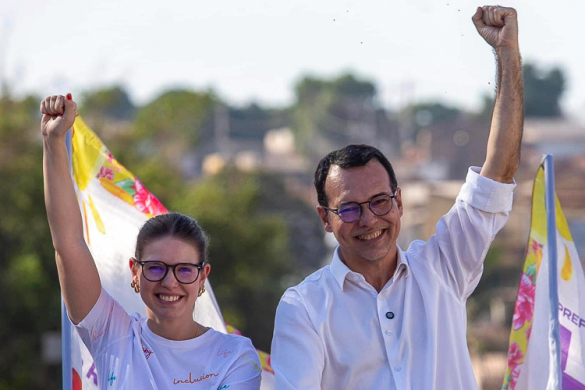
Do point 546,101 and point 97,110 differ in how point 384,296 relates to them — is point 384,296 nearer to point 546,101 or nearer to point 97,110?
point 97,110

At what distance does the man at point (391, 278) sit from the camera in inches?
112

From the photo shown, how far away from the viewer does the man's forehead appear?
2.94 meters

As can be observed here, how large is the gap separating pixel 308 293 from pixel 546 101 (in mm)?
59955

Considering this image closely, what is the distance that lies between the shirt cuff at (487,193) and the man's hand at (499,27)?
0.43 meters

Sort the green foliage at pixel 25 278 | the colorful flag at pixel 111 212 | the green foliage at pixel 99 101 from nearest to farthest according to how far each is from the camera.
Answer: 1. the colorful flag at pixel 111 212
2. the green foliage at pixel 25 278
3. the green foliage at pixel 99 101

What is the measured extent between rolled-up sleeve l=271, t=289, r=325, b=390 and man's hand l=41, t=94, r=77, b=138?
0.84 metres

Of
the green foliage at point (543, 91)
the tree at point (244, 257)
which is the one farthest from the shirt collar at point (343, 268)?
the green foliage at point (543, 91)

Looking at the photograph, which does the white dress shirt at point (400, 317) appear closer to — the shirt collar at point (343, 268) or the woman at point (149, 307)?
the shirt collar at point (343, 268)

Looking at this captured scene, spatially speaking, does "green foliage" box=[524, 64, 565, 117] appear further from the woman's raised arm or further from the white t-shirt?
the woman's raised arm

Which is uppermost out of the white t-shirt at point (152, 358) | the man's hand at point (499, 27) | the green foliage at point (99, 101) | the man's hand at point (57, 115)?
the green foliage at point (99, 101)

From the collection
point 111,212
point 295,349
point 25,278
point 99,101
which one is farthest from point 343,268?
point 99,101

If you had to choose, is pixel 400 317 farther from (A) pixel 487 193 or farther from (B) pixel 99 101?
(B) pixel 99 101

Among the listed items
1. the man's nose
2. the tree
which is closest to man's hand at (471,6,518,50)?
the man's nose

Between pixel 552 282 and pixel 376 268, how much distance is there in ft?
2.71
